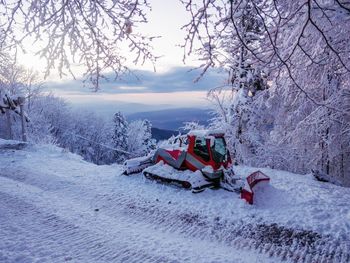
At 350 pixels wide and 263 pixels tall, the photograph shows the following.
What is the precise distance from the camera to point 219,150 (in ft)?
35.4

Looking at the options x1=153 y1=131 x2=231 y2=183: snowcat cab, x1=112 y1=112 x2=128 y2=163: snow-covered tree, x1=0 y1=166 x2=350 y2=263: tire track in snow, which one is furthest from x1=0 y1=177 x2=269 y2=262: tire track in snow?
x1=112 y1=112 x2=128 y2=163: snow-covered tree

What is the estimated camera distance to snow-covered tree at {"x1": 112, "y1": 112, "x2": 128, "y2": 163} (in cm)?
5333

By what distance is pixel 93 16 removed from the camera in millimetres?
5328

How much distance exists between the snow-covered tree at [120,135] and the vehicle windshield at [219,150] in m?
42.4

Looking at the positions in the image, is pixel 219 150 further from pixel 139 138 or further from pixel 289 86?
pixel 139 138

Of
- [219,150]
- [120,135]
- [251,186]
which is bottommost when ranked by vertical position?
[120,135]

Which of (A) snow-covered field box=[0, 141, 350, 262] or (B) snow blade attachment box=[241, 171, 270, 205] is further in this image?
(B) snow blade attachment box=[241, 171, 270, 205]

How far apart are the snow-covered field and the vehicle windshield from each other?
3.49ft

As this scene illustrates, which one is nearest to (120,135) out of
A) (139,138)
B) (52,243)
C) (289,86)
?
(139,138)

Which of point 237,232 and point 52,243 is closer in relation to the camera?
point 52,243

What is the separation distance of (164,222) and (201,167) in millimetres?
2732

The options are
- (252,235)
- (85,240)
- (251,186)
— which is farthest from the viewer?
(251,186)

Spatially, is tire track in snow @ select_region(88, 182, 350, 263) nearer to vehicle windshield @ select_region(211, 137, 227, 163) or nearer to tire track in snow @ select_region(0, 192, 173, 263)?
tire track in snow @ select_region(0, 192, 173, 263)

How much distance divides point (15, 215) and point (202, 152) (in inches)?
213
